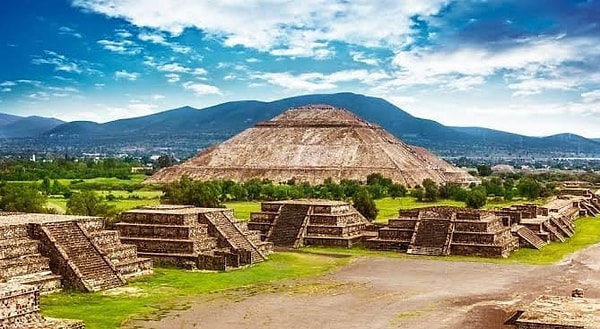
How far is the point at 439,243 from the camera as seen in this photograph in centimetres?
4978

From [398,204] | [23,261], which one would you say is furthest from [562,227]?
[23,261]

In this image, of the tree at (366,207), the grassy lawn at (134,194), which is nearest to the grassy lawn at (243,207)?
the tree at (366,207)

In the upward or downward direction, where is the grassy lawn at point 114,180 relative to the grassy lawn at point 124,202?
upward

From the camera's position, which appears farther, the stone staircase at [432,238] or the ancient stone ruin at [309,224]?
the ancient stone ruin at [309,224]

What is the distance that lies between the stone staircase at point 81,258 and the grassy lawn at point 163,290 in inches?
30.8

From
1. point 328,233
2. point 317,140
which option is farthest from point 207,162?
point 328,233

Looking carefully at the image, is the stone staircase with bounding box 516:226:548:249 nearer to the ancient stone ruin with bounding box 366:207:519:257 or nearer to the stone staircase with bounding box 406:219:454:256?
the ancient stone ruin with bounding box 366:207:519:257

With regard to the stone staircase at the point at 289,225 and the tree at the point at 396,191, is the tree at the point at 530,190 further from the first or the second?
the stone staircase at the point at 289,225

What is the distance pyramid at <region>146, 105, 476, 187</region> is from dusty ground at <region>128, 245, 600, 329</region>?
7664 cm

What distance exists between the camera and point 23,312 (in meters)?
23.0

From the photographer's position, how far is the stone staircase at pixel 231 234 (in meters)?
44.0

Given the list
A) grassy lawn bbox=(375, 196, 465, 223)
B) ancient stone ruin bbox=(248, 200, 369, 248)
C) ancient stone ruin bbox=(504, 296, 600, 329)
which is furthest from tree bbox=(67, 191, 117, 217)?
ancient stone ruin bbox=(504, 296, 600, 329)

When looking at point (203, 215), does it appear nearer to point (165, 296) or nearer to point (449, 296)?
point (165, 296)

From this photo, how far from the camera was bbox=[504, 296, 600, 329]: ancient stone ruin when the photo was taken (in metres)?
22.9
